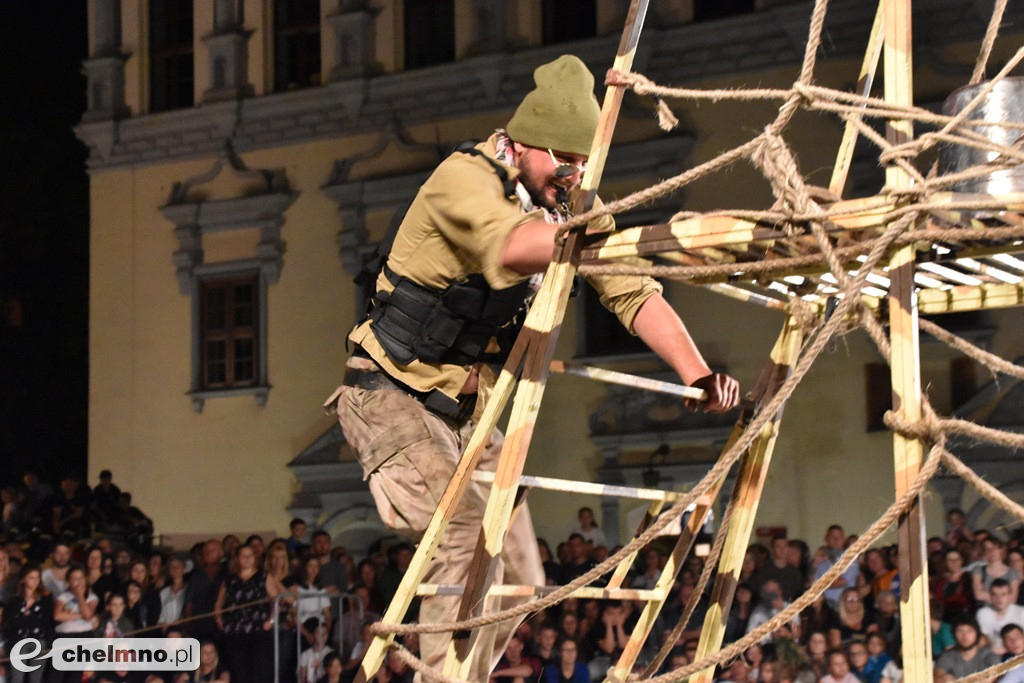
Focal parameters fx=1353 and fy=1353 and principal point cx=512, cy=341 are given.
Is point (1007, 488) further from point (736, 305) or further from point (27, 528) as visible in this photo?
point (27, 528)

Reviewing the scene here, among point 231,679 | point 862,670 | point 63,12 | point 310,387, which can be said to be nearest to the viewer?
point 862,670

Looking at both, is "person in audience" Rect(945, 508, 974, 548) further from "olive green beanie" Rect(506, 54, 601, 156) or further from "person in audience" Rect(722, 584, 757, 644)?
"olive green beanie" Rect(506, 54, 601, 156)

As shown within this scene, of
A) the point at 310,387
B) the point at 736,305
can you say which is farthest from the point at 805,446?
the point at 310,387

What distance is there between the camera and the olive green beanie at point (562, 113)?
2734mm

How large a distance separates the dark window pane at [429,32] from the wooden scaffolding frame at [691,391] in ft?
27.3

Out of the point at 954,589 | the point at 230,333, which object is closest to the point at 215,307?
the point at 230,333

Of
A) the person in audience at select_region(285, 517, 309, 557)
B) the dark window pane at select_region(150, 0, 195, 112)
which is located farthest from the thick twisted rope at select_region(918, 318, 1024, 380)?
the dark window pane at select_region(150, 0, 195, 112)

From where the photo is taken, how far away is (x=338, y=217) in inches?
438

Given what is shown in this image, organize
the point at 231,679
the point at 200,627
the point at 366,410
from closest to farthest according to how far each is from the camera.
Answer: the point at 366,410
the point at 231,679
the point at 200,627

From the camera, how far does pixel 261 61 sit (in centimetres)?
1166

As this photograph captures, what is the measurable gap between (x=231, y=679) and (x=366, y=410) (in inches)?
179

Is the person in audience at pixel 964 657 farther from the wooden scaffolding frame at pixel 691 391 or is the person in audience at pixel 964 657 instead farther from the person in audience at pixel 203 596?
the person in audience at pixel 203 596

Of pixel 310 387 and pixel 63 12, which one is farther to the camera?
pixel 63 12

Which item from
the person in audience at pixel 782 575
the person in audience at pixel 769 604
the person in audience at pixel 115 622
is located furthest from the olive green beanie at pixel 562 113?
the person in audience at pixel 115 622
